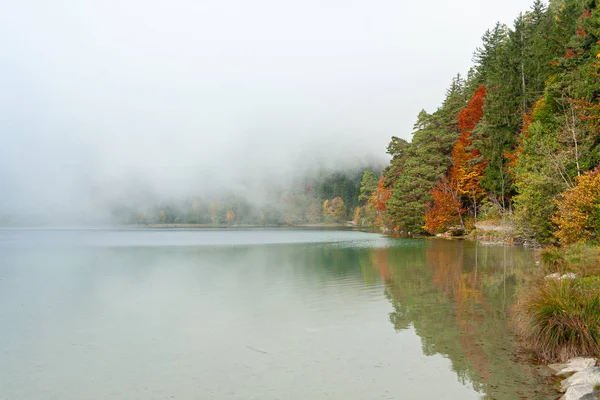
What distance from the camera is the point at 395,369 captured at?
329 inches

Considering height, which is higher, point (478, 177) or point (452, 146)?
point (452, 146)

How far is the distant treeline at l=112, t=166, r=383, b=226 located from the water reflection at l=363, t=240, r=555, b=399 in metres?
141

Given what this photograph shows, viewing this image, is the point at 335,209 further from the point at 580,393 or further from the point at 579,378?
the point at 580,393

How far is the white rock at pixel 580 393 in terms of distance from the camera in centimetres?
602

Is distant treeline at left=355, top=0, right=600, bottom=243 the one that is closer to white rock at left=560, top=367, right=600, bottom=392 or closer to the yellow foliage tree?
the yellow foliage tree

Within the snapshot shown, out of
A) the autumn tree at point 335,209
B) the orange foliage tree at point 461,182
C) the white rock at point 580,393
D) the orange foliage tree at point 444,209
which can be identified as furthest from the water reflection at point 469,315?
the autumn tree at point 335,209

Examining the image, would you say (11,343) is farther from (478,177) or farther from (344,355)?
(478,177)

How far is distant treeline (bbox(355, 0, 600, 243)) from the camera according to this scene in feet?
85.1

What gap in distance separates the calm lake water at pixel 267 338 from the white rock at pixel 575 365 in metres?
0.42

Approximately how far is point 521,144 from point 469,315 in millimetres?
30239

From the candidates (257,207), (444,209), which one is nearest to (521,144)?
(444,209)

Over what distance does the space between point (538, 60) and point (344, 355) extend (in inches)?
1479

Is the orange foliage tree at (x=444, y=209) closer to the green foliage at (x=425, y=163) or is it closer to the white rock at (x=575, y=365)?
the green foliage at (x=425, y=163)

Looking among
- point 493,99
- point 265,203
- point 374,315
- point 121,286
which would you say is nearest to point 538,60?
point 493,99
